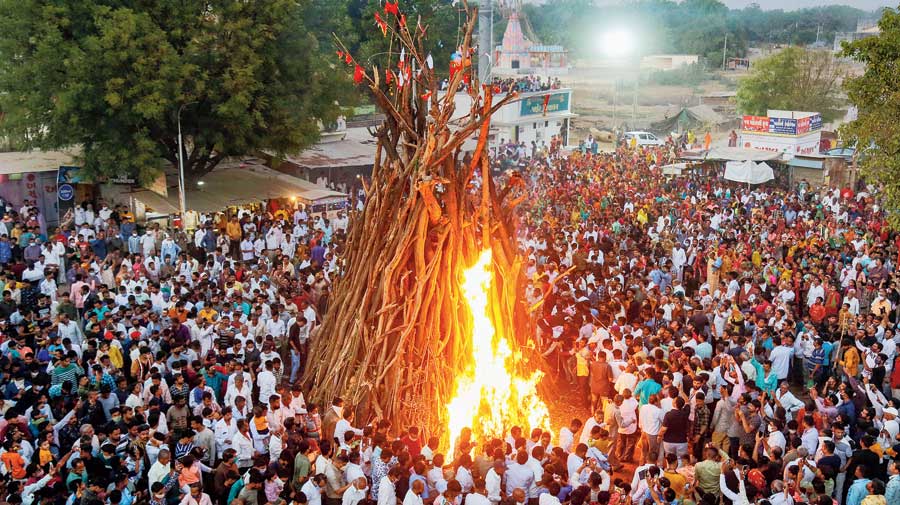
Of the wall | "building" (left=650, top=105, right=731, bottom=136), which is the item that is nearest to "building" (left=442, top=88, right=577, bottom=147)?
"building" (left=650, top=105, right=731, bottom=136)

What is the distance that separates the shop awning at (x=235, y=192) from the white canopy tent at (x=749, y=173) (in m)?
11.1

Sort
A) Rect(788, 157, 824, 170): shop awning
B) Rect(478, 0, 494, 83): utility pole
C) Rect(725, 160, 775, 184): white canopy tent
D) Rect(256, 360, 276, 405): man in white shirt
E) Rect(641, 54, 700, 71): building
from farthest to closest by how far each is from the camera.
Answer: Rect(641, 54, 700, 71): building
Rect(478, 0, 494, 83): utility pole
Rect(788, 157, 824, 170): shop awning
Rect(725, 160, 775, 184): white canopy tent
Rect(256, 360, 276, 405): man in white shirt

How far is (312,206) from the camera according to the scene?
2188cm

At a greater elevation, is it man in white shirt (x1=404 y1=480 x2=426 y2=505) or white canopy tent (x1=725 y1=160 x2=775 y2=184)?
white canopy tent (x1=725 y1=160 x2=775 y2=184)

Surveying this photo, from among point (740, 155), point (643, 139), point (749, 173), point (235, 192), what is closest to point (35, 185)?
point (235, 192)

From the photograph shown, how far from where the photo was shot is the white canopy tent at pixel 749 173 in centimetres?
2389

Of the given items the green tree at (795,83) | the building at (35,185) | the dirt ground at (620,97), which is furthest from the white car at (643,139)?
the building at (35,185)

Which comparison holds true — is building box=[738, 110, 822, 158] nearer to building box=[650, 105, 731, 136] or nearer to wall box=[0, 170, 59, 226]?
building box=[650, 105, 731, 136]

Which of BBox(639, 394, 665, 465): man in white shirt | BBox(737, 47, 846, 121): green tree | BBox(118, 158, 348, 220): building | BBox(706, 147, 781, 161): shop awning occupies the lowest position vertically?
BBox(639, 394, 665, 465): man in white shirt

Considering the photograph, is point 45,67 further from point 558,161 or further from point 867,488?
point 867,488

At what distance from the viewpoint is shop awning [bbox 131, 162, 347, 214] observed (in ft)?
66.3

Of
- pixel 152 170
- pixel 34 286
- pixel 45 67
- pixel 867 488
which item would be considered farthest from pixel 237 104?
pixel 867 488

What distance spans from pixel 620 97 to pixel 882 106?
51.1 meters

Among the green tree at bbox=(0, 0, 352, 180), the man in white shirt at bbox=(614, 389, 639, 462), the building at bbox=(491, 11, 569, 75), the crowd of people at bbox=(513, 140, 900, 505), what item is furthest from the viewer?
the building at bbox=(491, 11, 569, 75)
